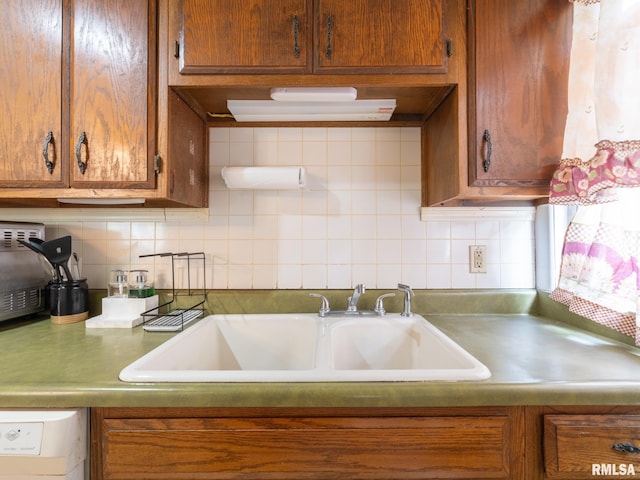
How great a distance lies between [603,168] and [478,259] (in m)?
0.59

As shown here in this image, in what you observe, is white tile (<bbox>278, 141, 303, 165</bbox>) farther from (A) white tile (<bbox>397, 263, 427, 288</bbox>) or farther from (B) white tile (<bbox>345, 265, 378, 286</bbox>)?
(A) white tile (<bbox>397, 263, 427, 288</bbox>)

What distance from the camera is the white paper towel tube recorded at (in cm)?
129

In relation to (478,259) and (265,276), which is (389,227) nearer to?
(478,259)

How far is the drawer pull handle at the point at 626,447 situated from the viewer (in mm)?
722

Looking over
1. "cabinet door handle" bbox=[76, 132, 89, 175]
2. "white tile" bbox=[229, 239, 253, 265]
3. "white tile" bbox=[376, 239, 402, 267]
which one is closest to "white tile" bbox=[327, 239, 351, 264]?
"white tile" bbox=[376, 239, 402, 267]

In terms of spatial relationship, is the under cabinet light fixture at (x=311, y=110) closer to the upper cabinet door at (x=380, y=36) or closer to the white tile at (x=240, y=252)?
the upper cabinet door at (x=380, y=36)

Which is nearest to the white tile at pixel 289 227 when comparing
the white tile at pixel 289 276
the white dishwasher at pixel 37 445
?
the white tile at pixel 289 276

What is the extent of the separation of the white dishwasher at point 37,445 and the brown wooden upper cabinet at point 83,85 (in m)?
0.70

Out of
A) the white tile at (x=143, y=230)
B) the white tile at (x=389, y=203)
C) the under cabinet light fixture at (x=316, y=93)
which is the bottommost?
the white tile at (x=143, y=230)

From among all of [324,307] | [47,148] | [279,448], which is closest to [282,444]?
[279,448]

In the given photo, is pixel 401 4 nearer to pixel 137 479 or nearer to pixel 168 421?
pixel 168 421

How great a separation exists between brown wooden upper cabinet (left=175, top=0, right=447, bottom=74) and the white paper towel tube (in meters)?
0.37

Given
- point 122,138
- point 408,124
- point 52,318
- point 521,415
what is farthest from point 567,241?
point 52,318

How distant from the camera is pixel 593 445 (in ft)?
2.39
